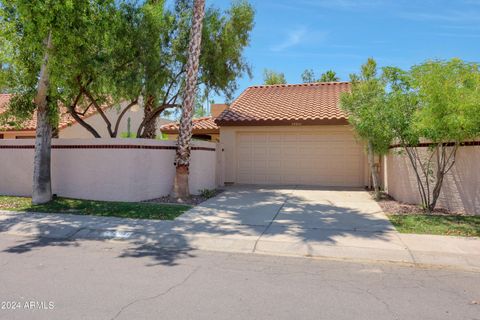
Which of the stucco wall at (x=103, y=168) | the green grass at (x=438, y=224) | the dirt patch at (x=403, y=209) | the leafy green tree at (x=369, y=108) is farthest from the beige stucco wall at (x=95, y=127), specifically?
the green grass at (x=438, y=224)

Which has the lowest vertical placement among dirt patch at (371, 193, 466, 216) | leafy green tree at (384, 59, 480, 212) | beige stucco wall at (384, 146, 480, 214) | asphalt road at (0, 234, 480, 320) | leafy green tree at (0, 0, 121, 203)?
asphalt road at (0, 234, 480, 320)

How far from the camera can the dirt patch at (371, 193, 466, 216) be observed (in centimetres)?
1059

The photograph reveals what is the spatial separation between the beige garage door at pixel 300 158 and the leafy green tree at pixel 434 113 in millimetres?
Result: 5099

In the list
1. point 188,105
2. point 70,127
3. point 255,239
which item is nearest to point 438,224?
point 255,239

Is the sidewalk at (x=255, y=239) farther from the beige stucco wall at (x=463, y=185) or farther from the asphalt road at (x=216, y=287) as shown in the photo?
the beige stucco wall at (x=463, y=185)

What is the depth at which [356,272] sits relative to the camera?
20.6ft

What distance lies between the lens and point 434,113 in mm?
9211


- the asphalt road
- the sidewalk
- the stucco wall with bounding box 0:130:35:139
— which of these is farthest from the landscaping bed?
the stucco wall with bounding box 0:130:35:139

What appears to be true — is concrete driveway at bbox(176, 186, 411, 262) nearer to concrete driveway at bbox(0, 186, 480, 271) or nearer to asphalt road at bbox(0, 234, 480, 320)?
concrete driveway at bbox(0, 186, 480, 271)

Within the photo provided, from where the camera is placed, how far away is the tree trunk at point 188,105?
12391 mm

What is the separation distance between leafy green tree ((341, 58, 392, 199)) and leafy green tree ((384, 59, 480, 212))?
288mm

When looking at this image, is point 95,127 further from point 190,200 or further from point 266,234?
point 266,234

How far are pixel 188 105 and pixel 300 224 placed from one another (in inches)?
211

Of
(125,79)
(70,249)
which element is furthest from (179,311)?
(125,79)
